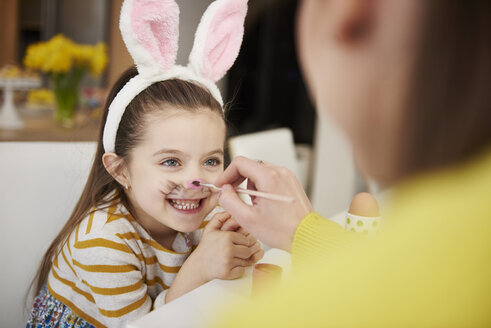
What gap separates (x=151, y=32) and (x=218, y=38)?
0.14 metres

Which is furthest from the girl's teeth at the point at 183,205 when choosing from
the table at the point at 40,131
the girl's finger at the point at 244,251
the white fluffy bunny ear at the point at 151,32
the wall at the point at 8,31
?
the wall at the point at 8,31

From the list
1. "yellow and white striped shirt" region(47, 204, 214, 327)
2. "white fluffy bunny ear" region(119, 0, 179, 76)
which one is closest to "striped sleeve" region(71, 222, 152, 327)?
"yellow and white striped shirt" region(47, 204, 214, 327)

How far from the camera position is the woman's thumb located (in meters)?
0.70

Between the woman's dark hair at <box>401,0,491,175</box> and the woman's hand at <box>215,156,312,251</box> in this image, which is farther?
the woman's hand at <box>215,156,312,251</box>

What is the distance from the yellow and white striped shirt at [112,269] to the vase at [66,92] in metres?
1.75

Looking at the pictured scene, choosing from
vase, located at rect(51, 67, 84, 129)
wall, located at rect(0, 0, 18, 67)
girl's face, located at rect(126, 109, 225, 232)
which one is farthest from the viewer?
wall, located at rect(0, 0, 18, 67)

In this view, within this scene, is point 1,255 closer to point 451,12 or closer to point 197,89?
point 197,89

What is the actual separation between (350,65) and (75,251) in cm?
61

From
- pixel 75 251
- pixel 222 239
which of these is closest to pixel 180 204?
pixel 222 239

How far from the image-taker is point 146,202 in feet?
2.88

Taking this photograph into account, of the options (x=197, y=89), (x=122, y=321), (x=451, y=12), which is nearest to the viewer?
(x=451, y=12)

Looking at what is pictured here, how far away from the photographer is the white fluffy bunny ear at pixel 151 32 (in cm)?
81

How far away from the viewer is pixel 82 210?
3.12ft

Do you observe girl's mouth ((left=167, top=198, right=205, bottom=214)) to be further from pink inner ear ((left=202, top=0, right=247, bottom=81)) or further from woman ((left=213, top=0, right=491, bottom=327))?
woman ((left=213, top=0, right=491, bottom=327))
